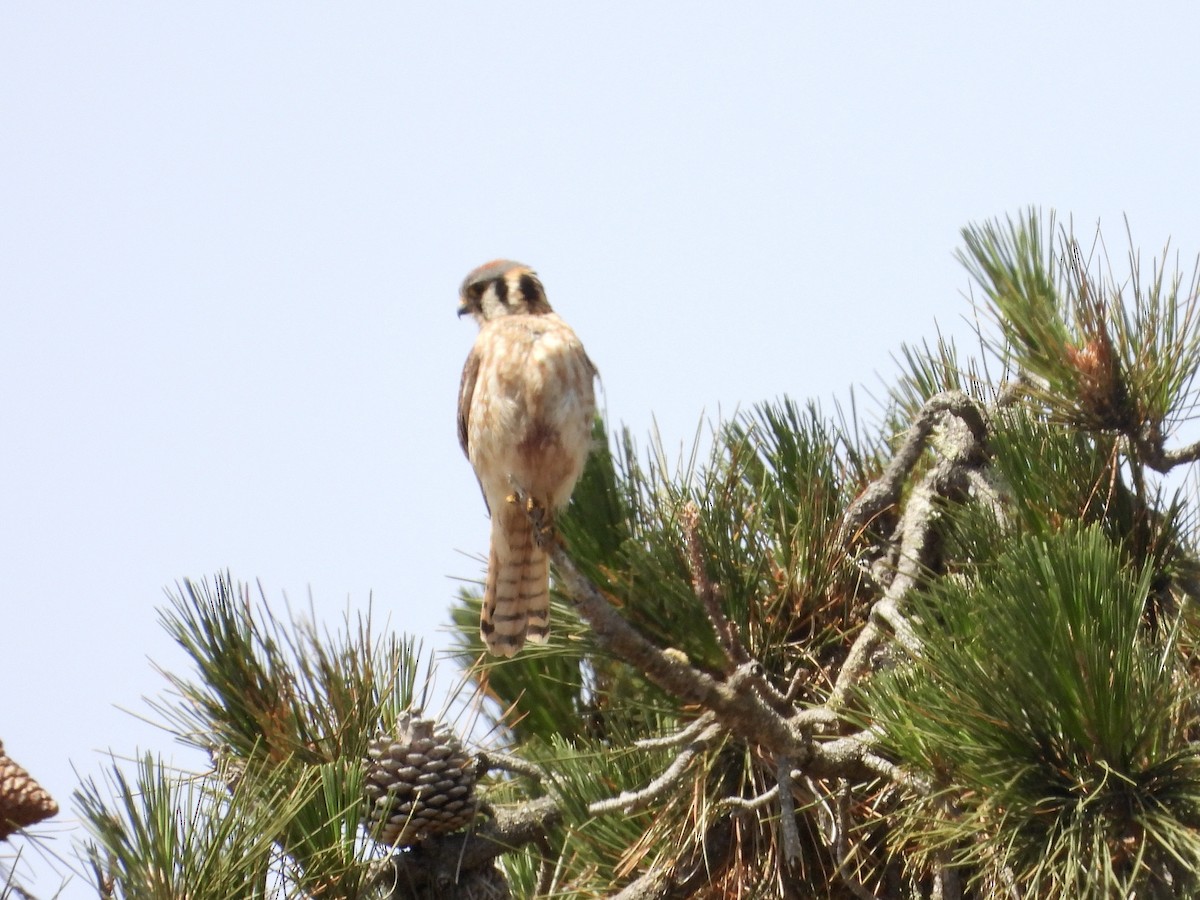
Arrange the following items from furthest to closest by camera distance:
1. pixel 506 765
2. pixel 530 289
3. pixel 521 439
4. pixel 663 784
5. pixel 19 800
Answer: pixel 530 289
pixel 521 439
pixel 506 765
pixel 663 784
pixel 19 800

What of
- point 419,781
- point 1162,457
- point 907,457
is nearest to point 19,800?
point 419,781

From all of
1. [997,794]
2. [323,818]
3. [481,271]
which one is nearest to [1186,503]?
[997,794]

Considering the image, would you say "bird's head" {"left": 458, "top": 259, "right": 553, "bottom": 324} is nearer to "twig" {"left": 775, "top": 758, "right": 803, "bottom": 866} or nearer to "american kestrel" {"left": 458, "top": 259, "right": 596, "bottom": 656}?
"american kestrel" {"left": 458, "top": 259, "right": 596, "bottom": 656}

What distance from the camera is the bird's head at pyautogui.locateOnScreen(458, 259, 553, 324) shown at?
422 cm

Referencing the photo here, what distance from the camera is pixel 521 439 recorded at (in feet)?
12.4

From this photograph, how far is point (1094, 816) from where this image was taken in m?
2.06

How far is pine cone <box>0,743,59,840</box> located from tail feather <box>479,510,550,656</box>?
1.60 metres


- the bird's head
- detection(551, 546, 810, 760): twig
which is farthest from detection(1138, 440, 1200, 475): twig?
the bird's head

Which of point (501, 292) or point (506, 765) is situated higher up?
point (501, 292)

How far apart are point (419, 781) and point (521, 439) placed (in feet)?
4.18

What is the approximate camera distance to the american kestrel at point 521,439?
11.7 feet

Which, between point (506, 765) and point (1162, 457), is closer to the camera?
point (1162, 457)

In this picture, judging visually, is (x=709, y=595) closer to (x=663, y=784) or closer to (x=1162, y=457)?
(x=663, y=784)

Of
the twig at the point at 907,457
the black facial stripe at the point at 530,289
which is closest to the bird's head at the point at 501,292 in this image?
the black facial stripe at the point at 530,289
